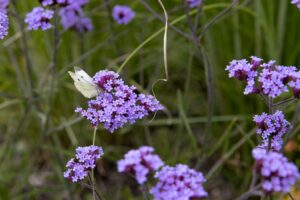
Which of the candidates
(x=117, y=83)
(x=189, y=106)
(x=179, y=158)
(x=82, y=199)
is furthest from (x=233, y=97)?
(x=117, y=83)

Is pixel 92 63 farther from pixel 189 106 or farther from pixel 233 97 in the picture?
pixel 233 97

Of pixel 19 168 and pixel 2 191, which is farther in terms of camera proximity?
pixel 19 168

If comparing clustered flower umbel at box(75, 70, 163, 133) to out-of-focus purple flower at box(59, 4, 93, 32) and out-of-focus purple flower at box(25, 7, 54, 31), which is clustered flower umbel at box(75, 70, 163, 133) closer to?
out-of-focus purple flower at box(25, 7, 54, 31)

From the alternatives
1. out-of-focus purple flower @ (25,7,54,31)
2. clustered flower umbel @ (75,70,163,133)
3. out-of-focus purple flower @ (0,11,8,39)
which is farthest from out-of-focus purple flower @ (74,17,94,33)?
clustered flower umbel @ (75,70,163,133)

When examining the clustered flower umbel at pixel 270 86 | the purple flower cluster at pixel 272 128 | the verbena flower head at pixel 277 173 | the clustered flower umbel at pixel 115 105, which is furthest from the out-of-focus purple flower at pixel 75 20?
the verbena flower head at pixel 277 173

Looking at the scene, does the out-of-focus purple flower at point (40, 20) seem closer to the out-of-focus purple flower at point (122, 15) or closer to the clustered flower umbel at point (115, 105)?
the clustered flower umbel at point (115, 105)

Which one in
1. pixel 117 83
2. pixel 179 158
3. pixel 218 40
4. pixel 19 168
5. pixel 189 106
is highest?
pixel 218 40
